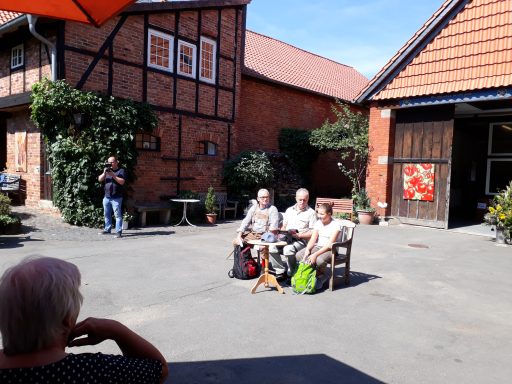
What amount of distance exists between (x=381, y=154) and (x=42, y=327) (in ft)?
41.1

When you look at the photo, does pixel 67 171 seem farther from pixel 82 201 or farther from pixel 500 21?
pixel 500 21

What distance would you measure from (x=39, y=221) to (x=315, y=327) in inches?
339

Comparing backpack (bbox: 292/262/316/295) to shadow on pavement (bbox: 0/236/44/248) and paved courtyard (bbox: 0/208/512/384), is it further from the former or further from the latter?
shadow on pavement (bbox: 0/236/44/248)

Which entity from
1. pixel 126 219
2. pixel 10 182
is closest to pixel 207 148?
pixel 126 219

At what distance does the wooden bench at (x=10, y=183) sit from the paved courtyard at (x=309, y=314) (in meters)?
4.64

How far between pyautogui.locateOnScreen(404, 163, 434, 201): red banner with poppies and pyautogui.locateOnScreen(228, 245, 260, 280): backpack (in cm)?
779

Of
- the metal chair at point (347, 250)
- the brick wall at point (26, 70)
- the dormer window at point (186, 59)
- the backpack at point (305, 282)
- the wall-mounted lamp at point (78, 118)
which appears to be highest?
the dormer window at point (186, 59)

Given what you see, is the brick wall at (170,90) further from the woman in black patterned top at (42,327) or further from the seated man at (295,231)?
the woman in black patterned top at (42,327)

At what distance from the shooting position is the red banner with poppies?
39.8ft

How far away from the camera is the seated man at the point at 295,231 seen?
19.8 feet

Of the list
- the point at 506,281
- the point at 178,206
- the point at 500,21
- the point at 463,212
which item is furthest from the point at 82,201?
the point at 463,212

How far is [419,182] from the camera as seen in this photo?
12.3 m

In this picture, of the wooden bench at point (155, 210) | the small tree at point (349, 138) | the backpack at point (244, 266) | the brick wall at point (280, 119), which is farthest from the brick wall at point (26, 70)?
the small tree at point (349, 138)

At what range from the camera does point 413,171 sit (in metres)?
12.5
